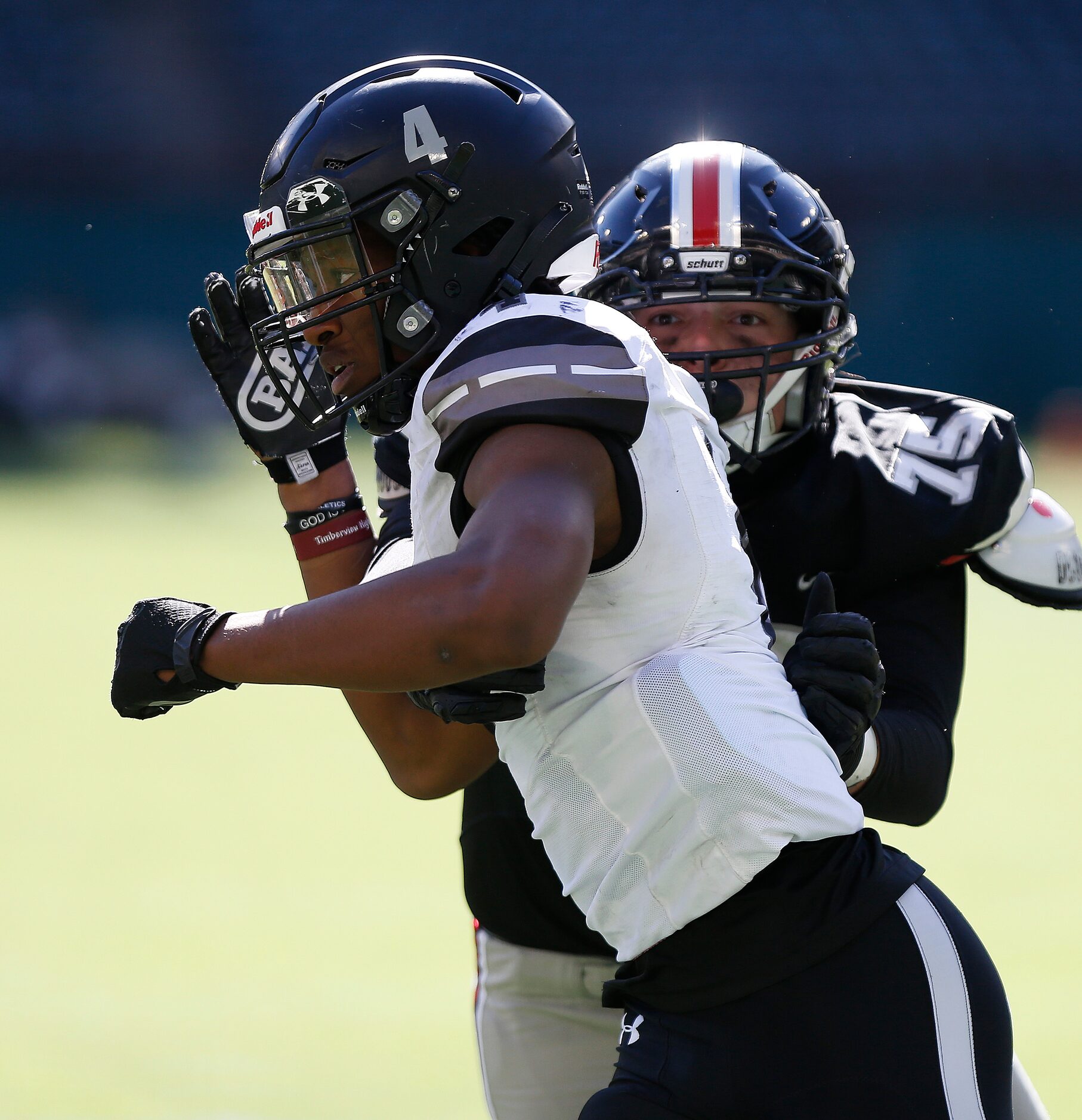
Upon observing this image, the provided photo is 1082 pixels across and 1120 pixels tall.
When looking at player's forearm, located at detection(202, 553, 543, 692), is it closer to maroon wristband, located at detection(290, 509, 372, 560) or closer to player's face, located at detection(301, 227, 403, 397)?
player's face, located at detection(301, 227, 403, 397)

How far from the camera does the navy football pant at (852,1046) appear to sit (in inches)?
51.8

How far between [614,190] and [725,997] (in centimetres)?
164

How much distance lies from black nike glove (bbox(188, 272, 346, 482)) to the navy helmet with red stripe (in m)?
0.55

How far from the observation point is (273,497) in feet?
27.1

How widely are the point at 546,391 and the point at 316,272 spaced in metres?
0.56

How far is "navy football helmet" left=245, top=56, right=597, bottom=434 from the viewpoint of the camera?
1671 millimetres

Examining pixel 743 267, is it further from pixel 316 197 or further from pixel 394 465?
pixel 316 197

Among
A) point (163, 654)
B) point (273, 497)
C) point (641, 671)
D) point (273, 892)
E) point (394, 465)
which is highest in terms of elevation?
point (163, 654)

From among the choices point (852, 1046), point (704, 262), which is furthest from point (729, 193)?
point (852, 1046)

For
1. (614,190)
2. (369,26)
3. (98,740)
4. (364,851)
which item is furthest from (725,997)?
(369,26)

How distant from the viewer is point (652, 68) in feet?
37.1

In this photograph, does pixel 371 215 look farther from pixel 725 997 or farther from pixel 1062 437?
pixel 1062 437

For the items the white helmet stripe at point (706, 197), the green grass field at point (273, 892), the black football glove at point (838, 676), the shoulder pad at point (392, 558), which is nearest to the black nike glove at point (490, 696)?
the black football glove at point (838, 676)

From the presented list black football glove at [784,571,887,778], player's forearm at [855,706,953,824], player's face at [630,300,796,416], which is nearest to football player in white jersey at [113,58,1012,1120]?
black football glove at [784,571,887,778]
